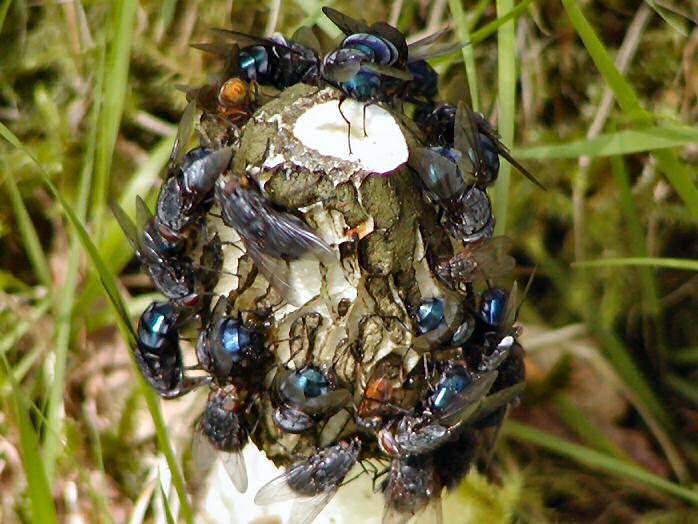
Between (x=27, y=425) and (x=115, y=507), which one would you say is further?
(x=115, y=507)

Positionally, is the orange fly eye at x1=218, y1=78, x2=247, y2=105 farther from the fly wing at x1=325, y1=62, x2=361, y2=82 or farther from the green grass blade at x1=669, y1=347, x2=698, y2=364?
the green grass blade at x1=669, y1=347, x2=698, y2=364

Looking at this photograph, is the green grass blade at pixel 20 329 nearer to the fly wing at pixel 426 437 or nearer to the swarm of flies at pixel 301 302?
the swarm of flies at pixel 301 302

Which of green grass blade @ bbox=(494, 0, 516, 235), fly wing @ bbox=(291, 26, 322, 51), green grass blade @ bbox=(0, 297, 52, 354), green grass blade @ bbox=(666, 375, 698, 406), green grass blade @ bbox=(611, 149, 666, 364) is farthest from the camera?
green grass blade @ bbox=(666, 375, 698, 406)

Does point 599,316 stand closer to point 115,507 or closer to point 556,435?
point 556,435

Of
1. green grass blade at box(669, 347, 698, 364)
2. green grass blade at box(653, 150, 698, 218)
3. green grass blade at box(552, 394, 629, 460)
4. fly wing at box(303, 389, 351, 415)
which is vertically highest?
green grass blade at box(653, 150, 698, 218)

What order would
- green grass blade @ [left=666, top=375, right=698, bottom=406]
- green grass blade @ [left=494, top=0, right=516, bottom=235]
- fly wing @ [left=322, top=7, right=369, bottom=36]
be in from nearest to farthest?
1. fly wing @ [left=322, top=7, right=369, bottom=36]
2. green grass blade @ [left=494, top=0, right=516, bottom=235]
3. green grass blade @ [left=666, top=375, right=698, bottom=406]

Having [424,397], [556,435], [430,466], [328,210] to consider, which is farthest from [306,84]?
[556,435]

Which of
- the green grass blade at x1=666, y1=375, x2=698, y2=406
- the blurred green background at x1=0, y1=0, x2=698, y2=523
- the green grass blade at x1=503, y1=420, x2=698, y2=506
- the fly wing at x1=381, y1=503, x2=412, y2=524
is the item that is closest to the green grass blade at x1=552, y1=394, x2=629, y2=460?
the blurred green background at x1=0, y1=0, x2=698, y2=523

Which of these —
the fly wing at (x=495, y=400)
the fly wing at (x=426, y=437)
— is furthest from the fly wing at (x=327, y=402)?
the fly wing at (x=495, y=400)
